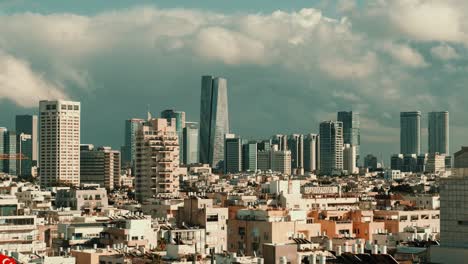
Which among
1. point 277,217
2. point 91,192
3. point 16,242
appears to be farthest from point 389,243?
point 91,192

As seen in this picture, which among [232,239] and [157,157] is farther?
[157,157]

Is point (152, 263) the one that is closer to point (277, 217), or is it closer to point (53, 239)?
point (277, 217)

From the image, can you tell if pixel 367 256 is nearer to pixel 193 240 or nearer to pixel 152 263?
pixel 152 263

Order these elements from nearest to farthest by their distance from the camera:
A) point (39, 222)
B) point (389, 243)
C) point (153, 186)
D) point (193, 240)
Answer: point (389, 243)
point (193, 240)
point (39, 222)
point (153, 186)

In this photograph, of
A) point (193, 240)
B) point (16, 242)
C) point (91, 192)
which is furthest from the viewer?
point (91, 192)

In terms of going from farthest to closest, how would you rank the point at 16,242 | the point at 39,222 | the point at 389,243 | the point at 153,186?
the point at 153,186 < the point at 39,222 < the point at 16,242 < the point at 389,243

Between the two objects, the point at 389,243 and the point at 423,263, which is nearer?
the point at 423,263

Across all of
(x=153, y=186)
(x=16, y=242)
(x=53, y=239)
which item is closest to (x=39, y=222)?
(x=53, y=239)
